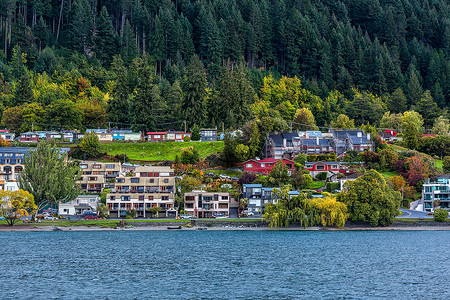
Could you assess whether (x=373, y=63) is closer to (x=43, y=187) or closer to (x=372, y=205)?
(x=372, y=205)

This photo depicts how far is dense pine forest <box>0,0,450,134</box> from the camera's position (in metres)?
131

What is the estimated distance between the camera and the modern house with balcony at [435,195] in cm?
9406

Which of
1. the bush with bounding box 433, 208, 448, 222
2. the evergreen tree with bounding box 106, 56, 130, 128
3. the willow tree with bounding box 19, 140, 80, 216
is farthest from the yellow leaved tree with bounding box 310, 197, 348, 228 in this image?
the evergreen tree with bounding box 106, 56, 130, 128

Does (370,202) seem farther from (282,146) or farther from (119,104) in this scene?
(119,104)

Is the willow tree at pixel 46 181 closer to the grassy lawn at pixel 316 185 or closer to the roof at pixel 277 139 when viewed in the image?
the grassy lawn at pixel 316 185

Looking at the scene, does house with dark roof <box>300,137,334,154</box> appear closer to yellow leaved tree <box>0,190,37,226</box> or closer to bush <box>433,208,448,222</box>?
bush <box>433,208,448,222</box>

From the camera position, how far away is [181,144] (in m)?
121

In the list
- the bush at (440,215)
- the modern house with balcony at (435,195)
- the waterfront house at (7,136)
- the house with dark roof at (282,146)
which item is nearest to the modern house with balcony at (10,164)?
the waterfront house at (7,136)

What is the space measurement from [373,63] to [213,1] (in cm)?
5827

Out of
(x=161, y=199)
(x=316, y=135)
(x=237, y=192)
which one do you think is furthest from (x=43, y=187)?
(x=316, y=135)

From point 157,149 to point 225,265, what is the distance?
202 feet

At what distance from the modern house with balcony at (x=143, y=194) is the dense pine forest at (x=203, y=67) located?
87.5 feet

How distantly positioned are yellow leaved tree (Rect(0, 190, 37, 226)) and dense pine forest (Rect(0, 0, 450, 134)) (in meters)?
45.6

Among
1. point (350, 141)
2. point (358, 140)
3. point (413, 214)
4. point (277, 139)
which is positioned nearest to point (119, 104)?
point (277, 139)
